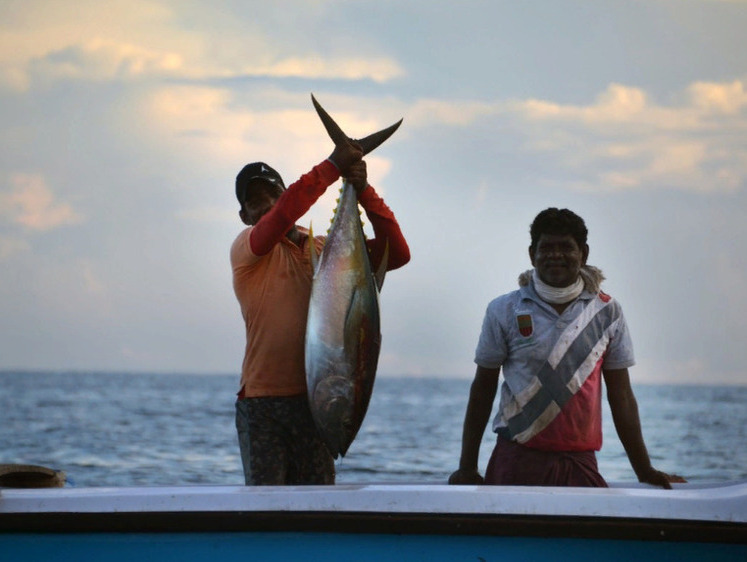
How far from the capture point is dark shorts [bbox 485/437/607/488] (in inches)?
155

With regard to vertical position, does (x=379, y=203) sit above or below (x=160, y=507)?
above

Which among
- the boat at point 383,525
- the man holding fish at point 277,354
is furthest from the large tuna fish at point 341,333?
the boat at point 383,525

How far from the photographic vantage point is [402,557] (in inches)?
123

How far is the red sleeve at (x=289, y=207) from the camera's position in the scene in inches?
153

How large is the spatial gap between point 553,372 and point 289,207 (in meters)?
1.12

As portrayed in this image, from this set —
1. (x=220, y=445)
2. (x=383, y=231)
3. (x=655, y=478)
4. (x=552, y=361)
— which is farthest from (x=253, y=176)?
(x=220, y=445)

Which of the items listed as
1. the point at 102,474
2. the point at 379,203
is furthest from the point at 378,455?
the point at 379,203

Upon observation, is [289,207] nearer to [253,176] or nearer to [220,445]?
[253,176]

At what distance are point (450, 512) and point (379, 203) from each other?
1.51 m

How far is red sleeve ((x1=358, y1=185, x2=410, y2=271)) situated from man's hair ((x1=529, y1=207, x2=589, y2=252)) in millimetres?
543

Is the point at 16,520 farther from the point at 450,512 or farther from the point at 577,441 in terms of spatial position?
the point at 577,441

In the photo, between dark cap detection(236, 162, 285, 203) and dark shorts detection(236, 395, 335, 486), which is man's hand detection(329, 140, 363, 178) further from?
dark shorts detection(236, 395, 335, 486)

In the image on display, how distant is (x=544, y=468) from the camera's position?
3.96 m

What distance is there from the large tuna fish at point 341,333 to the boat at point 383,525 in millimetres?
691
